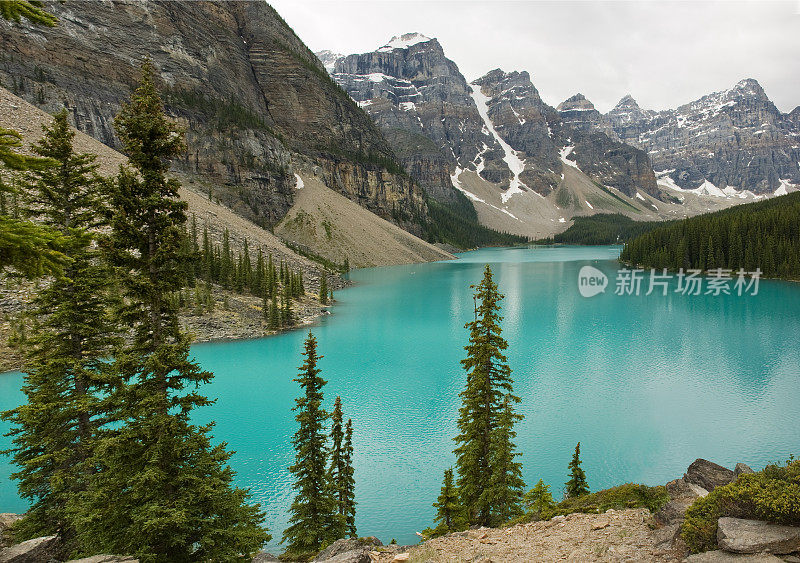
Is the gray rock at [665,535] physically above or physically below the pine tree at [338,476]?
above

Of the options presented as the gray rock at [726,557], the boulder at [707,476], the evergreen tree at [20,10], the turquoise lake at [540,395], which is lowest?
the turquoise lake at [540,395]

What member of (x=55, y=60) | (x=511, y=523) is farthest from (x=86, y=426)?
(x=55, y=60)

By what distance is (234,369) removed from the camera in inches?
1375

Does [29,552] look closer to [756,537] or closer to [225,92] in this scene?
[756,537]

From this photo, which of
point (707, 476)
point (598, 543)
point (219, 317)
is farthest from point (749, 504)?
point (219, 317)

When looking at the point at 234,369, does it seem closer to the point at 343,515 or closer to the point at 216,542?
the point at 343,515

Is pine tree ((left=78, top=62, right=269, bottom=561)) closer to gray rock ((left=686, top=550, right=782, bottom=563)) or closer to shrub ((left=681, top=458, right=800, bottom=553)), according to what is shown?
gray rock ((left=686, top=550, right=782, bottom=563))

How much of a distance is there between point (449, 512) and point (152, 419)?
984 cm

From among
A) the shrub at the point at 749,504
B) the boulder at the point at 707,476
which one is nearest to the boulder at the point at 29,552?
the shrub at the point at 749,504

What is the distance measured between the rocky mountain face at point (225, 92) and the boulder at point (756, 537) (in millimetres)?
96752

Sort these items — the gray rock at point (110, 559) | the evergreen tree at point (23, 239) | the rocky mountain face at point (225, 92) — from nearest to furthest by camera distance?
1. the evergreen tree at point (23, 239)
2. the gray rock at point (110, 559)
3. the rocky mountain face at point (225, 92)

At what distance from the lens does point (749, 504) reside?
6855mm

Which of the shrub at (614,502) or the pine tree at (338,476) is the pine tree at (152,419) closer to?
the pine tree at (338,476)

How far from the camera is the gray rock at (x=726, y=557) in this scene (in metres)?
5.99
